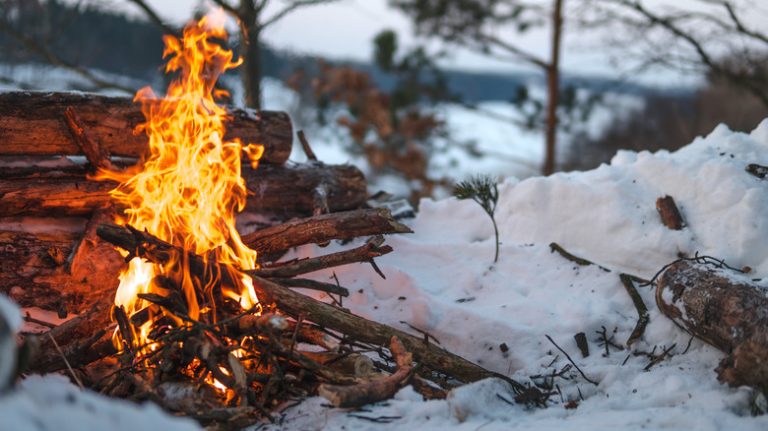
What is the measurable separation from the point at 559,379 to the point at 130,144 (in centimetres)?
343

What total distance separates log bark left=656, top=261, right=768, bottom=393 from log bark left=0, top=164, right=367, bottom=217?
2.74m

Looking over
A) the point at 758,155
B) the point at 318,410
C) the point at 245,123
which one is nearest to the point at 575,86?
the point at 758,155

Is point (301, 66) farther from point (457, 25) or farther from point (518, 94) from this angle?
point (518, 94)

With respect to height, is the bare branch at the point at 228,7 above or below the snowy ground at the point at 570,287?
above

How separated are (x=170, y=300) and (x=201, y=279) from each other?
0.21 metres

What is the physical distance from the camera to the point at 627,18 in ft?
35.8

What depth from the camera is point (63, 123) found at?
425 centimetres

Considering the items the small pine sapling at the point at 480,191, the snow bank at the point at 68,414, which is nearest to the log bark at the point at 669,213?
the small pine sapling at the point at 480,191

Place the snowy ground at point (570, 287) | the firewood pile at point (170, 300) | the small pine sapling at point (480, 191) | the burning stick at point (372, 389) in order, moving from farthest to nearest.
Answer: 1. the small pine sapling at point (480, 191)
2. the firewood pile at point (170, 300)
3. the snowy ground at point (570, 287)
4. the burning stick at point (372, 389)

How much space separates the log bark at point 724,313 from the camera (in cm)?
297

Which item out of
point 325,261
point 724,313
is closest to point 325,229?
point 325,261

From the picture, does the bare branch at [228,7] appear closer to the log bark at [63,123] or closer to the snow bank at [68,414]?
the log bark at [63,123]

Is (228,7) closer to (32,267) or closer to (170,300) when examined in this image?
(32,267)

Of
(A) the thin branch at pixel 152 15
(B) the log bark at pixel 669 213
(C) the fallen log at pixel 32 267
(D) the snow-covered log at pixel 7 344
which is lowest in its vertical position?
(C) the fallen log at pixel 32 267
